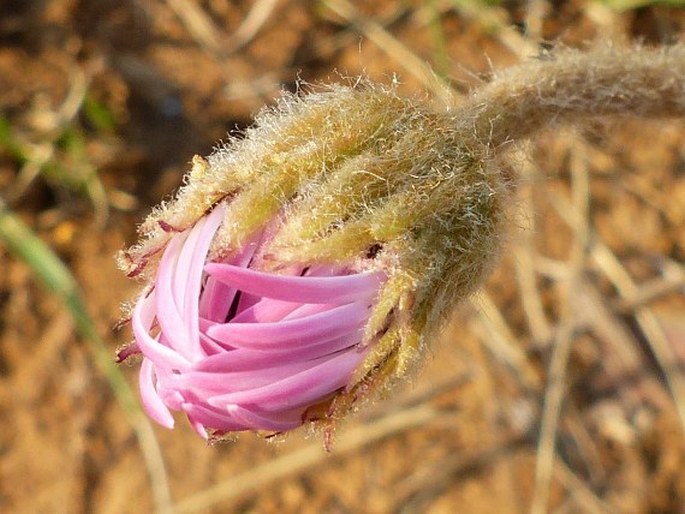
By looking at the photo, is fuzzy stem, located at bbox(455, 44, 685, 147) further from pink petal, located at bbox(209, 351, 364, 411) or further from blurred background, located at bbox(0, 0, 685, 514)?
blurred background, located at bbox(0, 0, 685, 514)

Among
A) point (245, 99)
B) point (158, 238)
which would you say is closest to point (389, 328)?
point (158, 238)

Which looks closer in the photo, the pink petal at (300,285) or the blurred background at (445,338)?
the pink petal at (300,285)

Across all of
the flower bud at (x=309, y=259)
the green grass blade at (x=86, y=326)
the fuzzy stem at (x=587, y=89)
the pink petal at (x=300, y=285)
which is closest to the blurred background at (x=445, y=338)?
the green grass blade at (x=86, y=326)

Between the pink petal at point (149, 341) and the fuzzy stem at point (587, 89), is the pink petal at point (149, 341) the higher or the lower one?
the higher one

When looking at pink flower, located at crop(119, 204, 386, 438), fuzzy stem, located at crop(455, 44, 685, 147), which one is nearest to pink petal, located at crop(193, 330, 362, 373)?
pink flower, located at crop(119, 204, 386, 438)

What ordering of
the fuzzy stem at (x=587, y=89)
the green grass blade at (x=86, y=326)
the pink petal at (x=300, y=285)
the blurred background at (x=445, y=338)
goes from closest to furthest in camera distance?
the pink petal at (x=300, y=285), the fuzzy stem at (x=587, y=89), the green grass blade at (x=86, y=326), the blurred background at (x=445, y=338)

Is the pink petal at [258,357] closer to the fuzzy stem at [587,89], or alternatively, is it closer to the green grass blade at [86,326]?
the fuzzy stem at [587,89]
